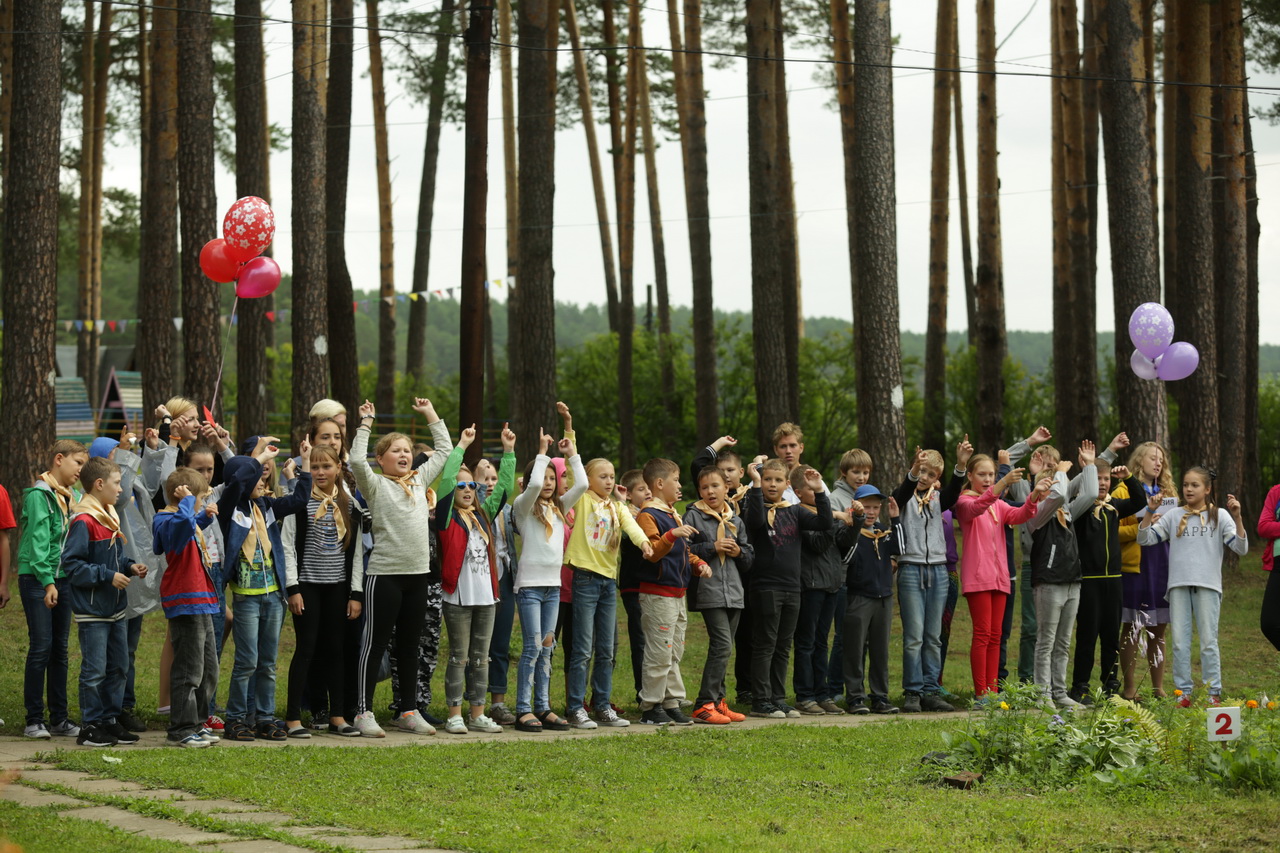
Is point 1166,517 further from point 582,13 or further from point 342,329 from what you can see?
point 582,13

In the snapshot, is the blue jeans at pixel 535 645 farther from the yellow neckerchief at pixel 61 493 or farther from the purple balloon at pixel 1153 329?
the purple balloon at pixel 1153 329

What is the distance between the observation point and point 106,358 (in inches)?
1791

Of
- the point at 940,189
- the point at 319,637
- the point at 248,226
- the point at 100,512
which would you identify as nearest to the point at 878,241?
the point at 248,226

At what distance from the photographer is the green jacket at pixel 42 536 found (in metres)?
8.04

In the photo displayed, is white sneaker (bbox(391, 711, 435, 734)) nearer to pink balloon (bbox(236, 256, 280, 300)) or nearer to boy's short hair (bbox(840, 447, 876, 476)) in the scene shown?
boy's short hair (bbox(840, 447, 876, 476))

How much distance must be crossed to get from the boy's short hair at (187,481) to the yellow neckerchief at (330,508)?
2.48ft

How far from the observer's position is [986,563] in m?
10.4

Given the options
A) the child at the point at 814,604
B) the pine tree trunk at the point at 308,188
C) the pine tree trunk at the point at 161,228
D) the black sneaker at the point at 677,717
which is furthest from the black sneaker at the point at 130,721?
the pine tree trunk at the point at 161,228

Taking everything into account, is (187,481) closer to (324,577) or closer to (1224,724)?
(324,577)

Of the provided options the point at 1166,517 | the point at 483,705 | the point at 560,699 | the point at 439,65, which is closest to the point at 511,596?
the point at 483,705

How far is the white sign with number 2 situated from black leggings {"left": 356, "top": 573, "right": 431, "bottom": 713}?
4.67 metres

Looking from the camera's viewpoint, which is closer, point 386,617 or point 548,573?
point 386,617

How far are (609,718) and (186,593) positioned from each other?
3.06 meters

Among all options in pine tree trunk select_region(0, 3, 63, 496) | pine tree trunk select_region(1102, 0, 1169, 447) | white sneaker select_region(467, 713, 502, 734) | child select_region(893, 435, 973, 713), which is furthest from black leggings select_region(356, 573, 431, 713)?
pine tree trunk select_region(1102, 0, 1169, 447)
